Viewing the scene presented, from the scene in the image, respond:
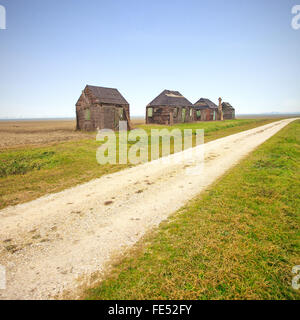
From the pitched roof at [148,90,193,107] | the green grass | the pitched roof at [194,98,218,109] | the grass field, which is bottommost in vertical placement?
the green grass

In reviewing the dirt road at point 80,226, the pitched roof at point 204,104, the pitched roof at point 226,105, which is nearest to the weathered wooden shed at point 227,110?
the pitched roof at point 226,105

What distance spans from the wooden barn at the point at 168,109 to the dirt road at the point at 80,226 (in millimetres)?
28056

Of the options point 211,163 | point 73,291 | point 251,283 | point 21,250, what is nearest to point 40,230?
point 21,250

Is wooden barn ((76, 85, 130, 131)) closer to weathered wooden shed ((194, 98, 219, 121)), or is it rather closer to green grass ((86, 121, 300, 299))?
green grass ((86, 121, 300, 299))

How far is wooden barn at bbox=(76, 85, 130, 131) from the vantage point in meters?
25.7

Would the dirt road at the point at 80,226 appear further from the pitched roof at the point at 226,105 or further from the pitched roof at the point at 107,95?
the pitched roof at the point at 226,105

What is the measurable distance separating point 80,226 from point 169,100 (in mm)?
34546

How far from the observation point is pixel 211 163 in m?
10.2

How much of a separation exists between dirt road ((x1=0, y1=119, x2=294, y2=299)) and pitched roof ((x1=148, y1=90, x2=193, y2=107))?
96.3ft

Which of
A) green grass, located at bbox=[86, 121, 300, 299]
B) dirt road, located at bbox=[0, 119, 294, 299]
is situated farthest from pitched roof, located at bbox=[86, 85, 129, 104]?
green grass, located at bbox=[86, 121, 300, 299]

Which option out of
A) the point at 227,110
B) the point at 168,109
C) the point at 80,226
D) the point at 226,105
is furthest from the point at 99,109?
the point at 227,110

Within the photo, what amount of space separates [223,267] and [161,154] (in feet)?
32.0

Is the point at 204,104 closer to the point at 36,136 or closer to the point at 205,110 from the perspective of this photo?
the point at 205,110
